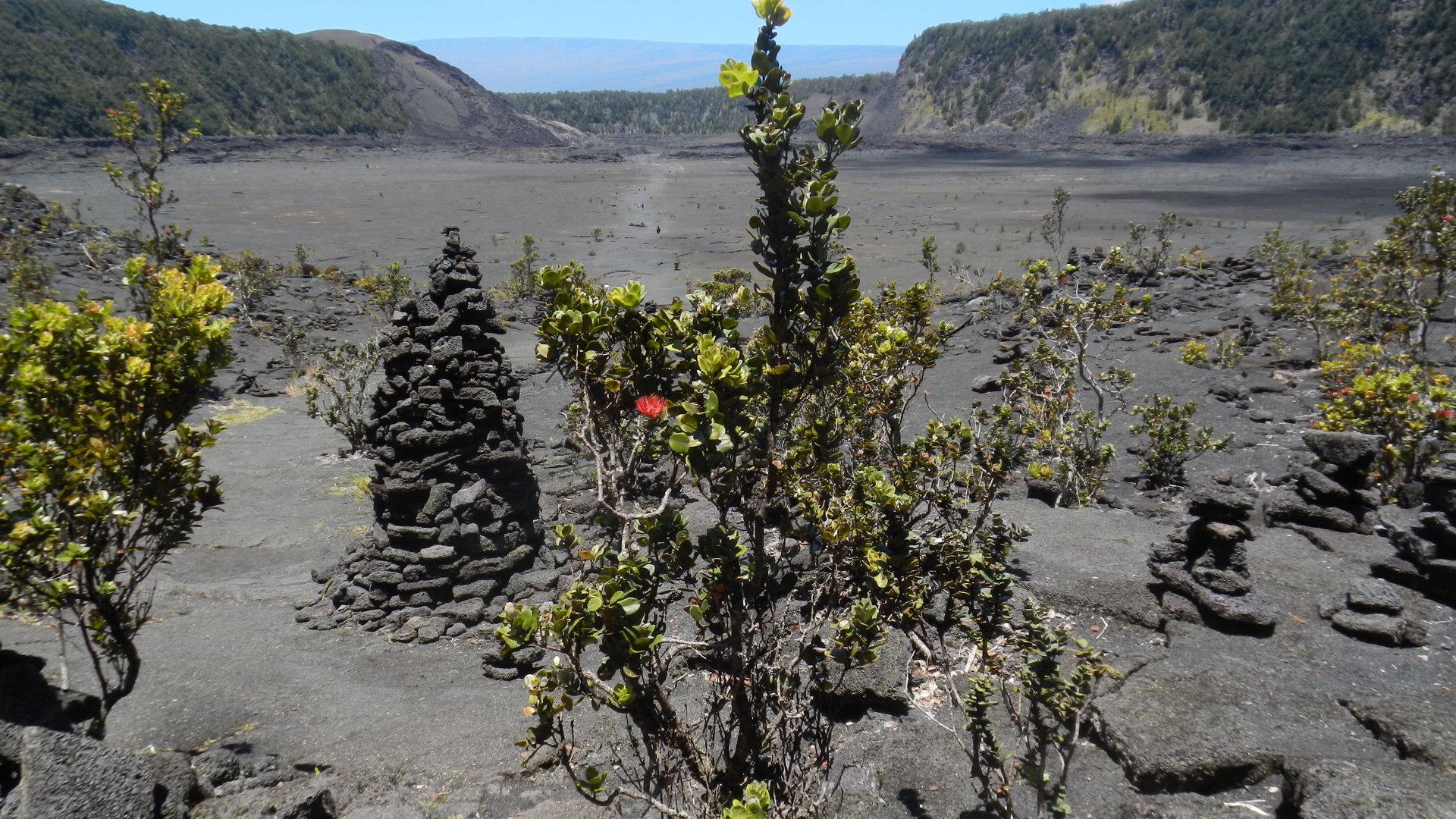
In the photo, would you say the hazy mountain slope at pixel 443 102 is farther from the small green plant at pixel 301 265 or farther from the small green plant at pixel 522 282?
the small green plant at pixel 522 282

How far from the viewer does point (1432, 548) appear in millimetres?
6504

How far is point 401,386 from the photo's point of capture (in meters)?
8.77

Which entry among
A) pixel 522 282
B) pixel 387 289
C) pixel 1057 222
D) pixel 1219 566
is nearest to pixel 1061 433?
pixel 1219 566

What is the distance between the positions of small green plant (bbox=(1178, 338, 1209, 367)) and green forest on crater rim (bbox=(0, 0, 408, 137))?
60622 mm

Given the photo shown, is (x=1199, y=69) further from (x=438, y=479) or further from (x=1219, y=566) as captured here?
(x=438, y=479)

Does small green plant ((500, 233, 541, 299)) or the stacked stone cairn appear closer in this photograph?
the stacked stone cairn

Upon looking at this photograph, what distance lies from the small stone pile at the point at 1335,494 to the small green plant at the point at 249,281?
911 inches

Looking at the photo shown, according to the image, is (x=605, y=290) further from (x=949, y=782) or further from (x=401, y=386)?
(x=401, y=386)

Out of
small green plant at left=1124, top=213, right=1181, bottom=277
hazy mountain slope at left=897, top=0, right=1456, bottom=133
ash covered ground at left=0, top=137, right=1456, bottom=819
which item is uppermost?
hazy mountain slope at left=897, top=0, right=1456, bottom=133

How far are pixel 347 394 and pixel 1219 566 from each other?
13323mm

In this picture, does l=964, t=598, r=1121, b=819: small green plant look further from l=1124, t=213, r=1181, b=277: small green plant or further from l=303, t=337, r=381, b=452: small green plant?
l=1124, t=213, r=1181, b=277: small green plant

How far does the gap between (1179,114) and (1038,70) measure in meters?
17.1

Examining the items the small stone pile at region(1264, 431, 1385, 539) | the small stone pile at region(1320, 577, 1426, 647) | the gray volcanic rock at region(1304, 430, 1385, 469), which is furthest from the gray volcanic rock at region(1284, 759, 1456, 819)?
the gray volcanic rock at region(1304, 430, 1385, 469)

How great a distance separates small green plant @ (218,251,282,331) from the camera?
2205 cm
